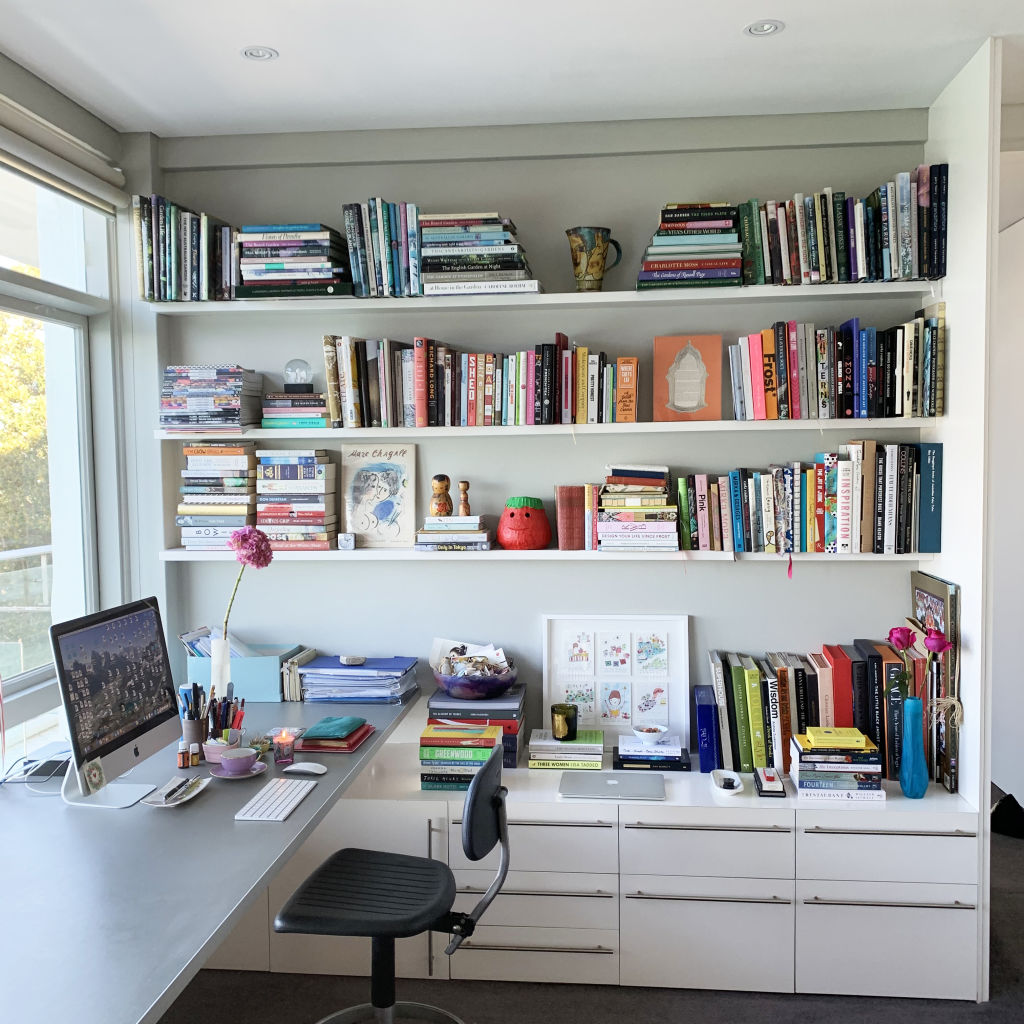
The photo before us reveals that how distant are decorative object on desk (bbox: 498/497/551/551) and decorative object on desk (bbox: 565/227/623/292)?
0.70 m

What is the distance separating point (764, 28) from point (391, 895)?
2.30 metres

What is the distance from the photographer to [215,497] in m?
3.05

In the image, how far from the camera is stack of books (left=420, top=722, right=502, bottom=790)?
106 inches

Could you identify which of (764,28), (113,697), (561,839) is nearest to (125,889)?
(113,697)

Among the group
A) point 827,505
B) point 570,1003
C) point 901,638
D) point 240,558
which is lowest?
point 570,1003

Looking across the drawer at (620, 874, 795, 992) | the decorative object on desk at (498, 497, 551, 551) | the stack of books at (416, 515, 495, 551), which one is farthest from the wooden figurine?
the drawer at (620, 874, 795, 992)

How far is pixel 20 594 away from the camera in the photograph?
107 inches

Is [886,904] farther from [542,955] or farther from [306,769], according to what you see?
[306,769]

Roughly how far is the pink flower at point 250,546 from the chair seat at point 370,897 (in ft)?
2.77

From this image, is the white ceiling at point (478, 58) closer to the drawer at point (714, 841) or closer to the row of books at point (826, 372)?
the row of books at point (826, 372)

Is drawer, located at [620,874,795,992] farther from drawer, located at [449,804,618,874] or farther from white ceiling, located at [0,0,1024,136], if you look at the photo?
white ceiling, located at [0,0,1024,136]

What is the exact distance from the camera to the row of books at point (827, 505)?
2.76 m

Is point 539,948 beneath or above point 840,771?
beneath

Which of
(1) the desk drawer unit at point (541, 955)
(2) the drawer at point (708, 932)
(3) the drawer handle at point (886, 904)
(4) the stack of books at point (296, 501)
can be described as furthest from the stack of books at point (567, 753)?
(4) the stack of books at point (296, 501)
